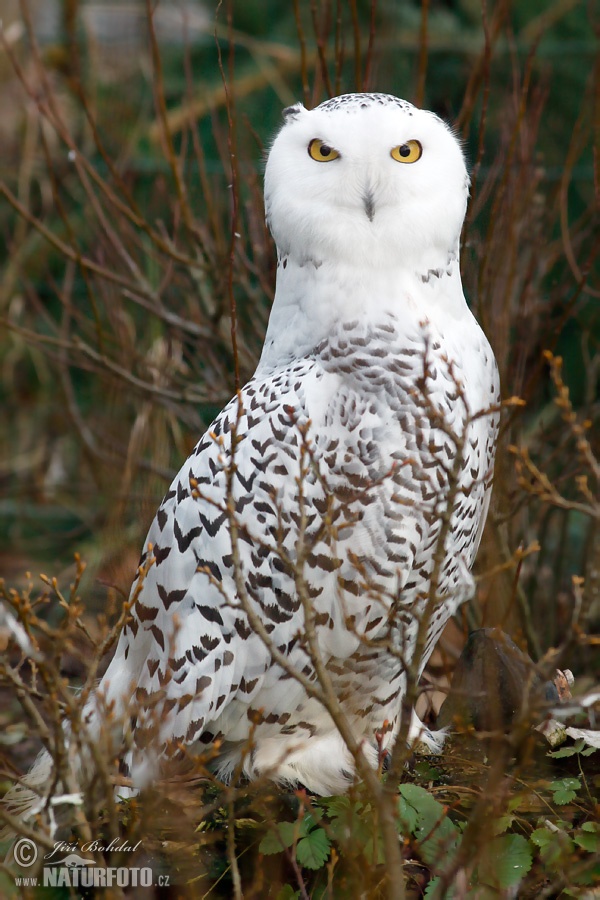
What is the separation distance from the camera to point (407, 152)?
2.17 m

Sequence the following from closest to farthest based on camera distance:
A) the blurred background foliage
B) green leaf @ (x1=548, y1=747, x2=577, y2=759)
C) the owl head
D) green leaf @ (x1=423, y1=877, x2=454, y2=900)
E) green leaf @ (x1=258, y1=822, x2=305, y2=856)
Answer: green leaf @ (x1=423, y1=877, x2=454, y2=900) < green leaf @ (x1=258, y1=822, x2=305, y2=856) < the owl head < green leaf @ (x1=548, y1=747, x2=577, y2=759) < the blurred background foliage

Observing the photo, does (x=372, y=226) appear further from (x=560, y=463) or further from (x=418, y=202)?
(x=560, y=463)

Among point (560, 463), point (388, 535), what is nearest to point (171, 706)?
point (388, 535)

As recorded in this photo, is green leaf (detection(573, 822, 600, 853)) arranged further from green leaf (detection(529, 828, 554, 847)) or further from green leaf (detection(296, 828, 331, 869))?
green leaf (detection(296, 828, 331, 869))

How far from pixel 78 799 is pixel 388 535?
89 centimetres

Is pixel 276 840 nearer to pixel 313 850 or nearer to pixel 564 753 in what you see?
pixel 313 850

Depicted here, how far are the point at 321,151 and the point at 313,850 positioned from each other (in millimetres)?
1473

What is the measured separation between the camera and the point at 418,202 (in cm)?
217

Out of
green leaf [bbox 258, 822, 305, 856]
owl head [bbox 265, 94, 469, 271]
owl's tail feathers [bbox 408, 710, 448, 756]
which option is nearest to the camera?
green leaf [bbox 258, 822, 305, 856]

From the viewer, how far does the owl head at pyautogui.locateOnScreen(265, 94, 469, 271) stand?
214 cm

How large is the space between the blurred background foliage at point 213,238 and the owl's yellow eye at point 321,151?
21cm

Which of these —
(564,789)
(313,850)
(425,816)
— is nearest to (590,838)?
(564,789)

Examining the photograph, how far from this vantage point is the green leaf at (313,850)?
198 centimetres

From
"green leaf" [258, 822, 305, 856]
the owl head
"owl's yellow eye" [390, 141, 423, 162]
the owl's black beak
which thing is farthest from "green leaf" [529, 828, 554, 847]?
"owl's yellow eye" [390, 141, 423, 162]
